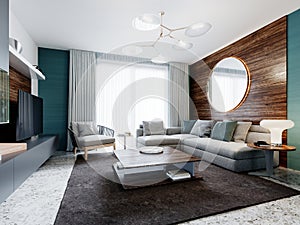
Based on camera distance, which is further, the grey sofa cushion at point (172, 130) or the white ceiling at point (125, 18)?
the grey sofa cushion at point (172, 130)

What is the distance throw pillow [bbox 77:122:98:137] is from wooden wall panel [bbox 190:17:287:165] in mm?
3098

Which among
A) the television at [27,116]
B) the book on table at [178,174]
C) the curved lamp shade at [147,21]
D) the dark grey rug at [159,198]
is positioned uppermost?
the curved lamp shade at [147,21]

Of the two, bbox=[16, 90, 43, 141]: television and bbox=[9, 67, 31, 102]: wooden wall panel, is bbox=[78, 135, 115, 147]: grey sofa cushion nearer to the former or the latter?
bbox=[16, 90, 43, 141]: television

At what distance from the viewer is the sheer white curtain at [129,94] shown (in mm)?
4844

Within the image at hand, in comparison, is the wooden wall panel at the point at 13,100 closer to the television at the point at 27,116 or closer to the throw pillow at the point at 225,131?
the television at the point at 27,116

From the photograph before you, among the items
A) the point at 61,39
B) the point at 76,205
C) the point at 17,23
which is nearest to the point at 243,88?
the point at 76,205

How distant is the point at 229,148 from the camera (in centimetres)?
287

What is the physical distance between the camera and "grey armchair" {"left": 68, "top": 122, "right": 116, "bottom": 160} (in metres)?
3.55

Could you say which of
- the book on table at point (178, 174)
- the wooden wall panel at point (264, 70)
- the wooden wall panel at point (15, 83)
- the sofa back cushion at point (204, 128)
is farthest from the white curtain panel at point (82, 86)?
the wooden wall panel at point (264, 70)

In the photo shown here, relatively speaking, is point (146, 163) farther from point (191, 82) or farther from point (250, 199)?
point (191, 82)

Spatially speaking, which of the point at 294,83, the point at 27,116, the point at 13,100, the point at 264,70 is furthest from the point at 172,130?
the point at 13,100

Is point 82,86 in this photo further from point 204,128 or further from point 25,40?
point 204,128

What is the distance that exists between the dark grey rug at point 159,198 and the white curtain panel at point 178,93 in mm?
2908

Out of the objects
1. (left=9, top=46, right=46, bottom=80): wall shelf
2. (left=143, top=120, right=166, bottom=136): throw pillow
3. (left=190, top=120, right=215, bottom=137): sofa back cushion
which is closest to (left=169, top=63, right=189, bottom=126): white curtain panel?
(left=143, top=120, right=166, bottom=136): throw pillow
